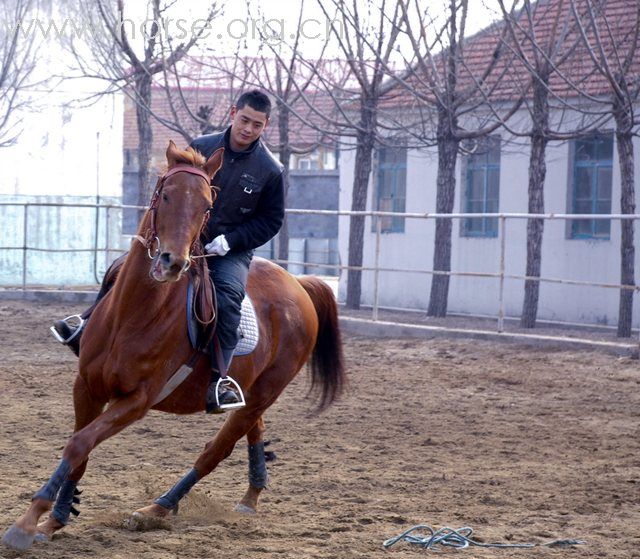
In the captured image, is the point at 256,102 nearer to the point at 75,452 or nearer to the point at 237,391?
the point at 237,391

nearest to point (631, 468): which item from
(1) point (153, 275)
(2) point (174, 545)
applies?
(2) point (174, 545)

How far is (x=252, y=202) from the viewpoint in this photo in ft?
19.7

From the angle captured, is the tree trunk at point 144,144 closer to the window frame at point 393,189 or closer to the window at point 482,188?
the window frame at point 393,189

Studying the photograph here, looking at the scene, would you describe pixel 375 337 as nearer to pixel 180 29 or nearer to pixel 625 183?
pixel 625 183

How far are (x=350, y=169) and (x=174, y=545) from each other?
1807cm

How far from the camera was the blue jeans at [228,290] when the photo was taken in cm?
568

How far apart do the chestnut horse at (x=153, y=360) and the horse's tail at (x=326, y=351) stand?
1163 millimetres

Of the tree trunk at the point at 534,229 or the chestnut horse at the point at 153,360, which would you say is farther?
the tree trunk at the point at 534,229

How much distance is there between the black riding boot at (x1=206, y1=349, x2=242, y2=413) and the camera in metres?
5.60

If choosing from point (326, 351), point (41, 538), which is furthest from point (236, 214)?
point (41, 538)

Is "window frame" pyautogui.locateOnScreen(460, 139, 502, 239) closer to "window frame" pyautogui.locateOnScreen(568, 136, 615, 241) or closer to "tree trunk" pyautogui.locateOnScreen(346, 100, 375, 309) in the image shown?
"window frame" pyautogui.locateOnScreen(568, 136, 615, 241)

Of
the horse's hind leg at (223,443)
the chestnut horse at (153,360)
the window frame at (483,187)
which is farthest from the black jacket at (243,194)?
the window frame at (483,187)

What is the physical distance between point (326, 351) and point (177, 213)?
3016 millimetres

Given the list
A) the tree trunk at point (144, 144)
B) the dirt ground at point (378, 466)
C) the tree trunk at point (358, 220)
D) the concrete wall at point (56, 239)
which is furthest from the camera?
the concrete wall at point (56, 239)
